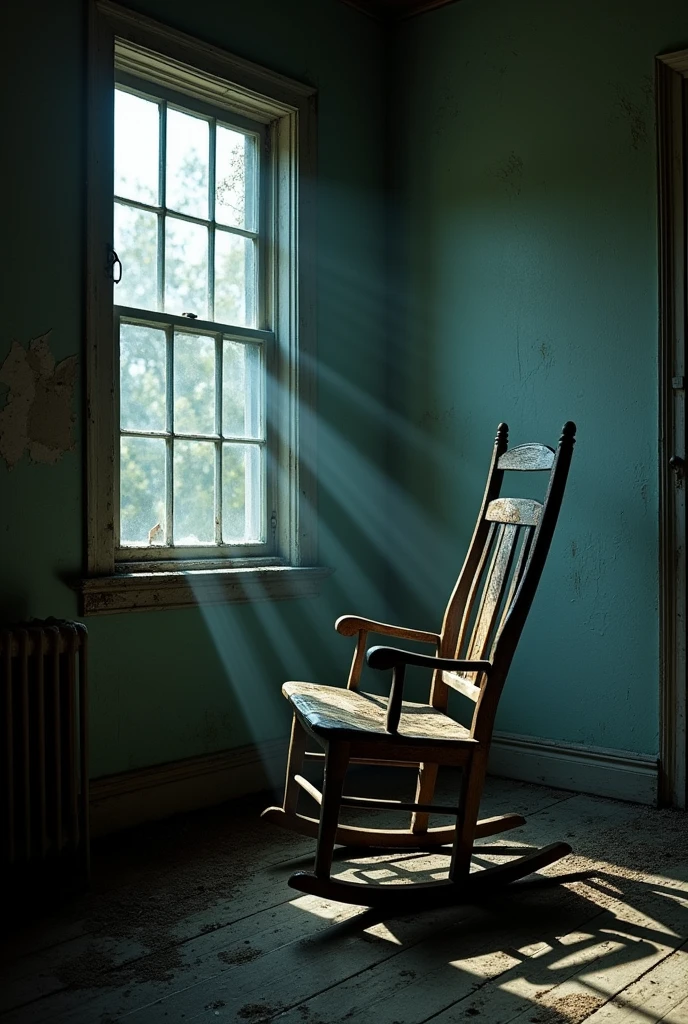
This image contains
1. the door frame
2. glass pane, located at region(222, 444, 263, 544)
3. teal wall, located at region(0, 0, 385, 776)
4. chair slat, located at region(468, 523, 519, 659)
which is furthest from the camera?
glass pane, located at region(222, 444, 263, 544)

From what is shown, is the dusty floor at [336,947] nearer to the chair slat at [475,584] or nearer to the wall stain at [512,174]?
the chair slat at [475,584]

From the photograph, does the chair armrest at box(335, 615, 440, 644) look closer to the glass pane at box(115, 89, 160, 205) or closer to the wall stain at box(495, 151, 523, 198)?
the glass pane at box(115, 89, 160, 205)

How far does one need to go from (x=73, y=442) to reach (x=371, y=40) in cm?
230

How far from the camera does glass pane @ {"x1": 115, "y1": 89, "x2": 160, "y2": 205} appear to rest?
3.11 m

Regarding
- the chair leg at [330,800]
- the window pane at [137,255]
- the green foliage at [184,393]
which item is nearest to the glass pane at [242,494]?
the green foliage at [184,393]

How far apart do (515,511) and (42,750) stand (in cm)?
145

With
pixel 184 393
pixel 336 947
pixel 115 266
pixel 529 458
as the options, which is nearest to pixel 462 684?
pixel 529 458

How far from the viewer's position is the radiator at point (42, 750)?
2.43m

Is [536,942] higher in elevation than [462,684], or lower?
lower

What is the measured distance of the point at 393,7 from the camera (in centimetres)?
399

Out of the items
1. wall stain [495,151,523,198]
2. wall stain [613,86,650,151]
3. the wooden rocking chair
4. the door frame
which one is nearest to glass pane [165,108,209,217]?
wall stain [495,151,523,198]

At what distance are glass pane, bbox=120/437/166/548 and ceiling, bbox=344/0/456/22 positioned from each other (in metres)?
2.11

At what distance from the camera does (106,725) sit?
9.77ft

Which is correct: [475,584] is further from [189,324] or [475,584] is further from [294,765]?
[189,324]
